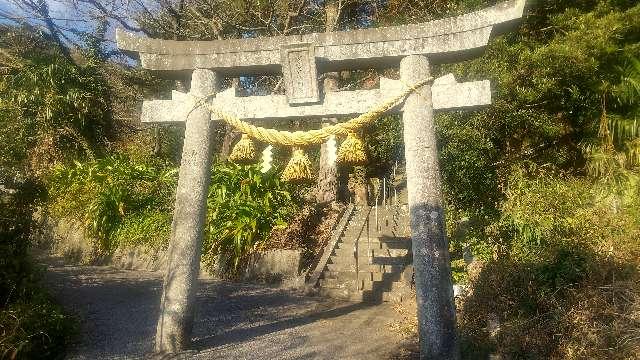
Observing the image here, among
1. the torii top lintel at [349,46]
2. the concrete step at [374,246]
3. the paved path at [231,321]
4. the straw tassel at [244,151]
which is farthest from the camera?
the concrete step at [374,246]

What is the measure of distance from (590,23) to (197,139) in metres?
7.04

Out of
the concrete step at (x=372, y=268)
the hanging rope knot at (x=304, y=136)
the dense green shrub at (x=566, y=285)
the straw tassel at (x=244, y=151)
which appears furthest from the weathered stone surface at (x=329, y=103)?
the concrete step at (x=372, y=268)

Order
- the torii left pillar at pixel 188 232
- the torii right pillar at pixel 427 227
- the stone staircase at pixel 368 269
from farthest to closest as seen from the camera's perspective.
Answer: the stone staircase at pixel 368 269 < the torii left pillar at pixel 188 232 < the torii right pillar at pixel 427 227

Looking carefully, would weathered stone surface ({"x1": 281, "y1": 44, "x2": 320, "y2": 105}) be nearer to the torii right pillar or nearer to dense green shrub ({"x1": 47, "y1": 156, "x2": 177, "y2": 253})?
the torii right pillar

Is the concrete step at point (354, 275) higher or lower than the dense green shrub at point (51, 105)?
lower

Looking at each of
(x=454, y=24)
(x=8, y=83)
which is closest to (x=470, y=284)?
(x=454, y=24)

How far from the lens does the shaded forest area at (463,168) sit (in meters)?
4.59

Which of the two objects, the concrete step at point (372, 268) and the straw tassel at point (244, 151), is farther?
the concrete step at point (372, 268)

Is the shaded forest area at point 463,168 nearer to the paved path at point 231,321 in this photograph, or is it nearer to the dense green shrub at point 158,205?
the dense green shrub at point 158,205

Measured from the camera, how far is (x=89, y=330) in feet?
17.6

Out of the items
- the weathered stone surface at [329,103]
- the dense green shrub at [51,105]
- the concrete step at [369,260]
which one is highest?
the dense green shrub at [51,105]

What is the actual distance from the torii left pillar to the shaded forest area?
122cm

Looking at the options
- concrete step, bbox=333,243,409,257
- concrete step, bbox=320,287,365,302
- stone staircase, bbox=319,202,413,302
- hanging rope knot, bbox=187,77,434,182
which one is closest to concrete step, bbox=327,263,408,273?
stone staircase, bbox=319,202,413,302

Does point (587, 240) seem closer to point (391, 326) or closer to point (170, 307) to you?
point (391, 326)
